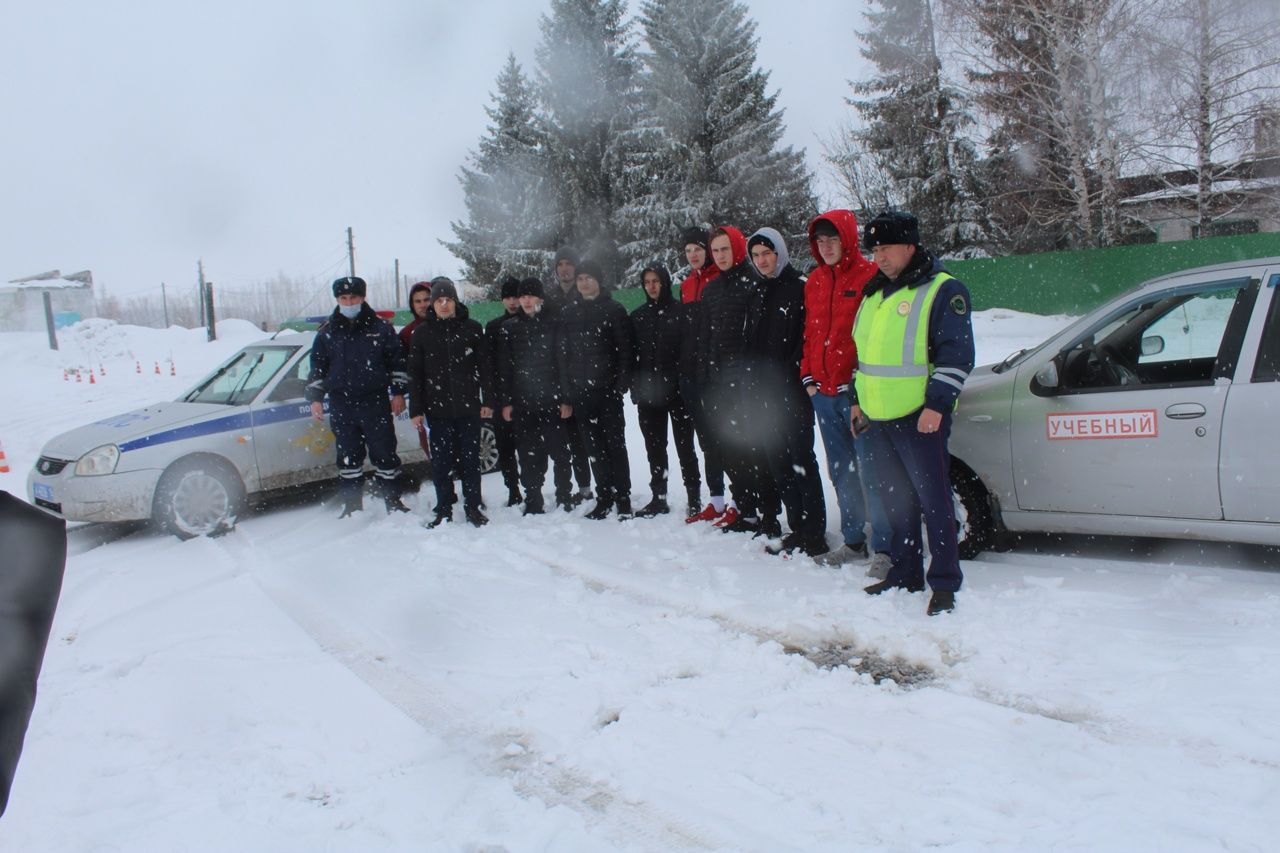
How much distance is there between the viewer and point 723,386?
565cm

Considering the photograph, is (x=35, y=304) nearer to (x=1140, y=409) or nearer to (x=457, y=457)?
(x=457, y=457)

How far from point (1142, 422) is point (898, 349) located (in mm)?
1374

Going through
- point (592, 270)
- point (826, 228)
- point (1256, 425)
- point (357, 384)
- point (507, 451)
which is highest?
point (592, 270)

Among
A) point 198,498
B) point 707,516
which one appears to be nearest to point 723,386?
point 707,516

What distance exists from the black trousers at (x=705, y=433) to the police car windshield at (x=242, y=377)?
3766 mm

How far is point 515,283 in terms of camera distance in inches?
297

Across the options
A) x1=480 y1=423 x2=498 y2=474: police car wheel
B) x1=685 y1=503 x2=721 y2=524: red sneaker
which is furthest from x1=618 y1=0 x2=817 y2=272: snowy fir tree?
x1=685 y1=503 x2=721 y2=524: red sneaker

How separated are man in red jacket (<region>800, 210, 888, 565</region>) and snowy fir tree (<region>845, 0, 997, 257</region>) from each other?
23666 millimetres

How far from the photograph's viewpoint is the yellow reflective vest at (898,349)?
425 centimetres

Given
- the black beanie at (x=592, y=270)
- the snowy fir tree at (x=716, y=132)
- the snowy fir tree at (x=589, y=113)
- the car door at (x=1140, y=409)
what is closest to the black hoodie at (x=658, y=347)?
the black beanie at (x=592, y=270)

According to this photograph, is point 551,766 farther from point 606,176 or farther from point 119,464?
point 606,176

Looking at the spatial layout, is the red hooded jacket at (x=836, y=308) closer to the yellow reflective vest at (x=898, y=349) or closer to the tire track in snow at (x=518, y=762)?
the yellow reflective vest at (x=898, y=349)

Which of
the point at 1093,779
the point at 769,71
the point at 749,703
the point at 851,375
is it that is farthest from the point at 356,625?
the point at 769,71

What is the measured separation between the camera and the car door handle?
4301 millimetres
